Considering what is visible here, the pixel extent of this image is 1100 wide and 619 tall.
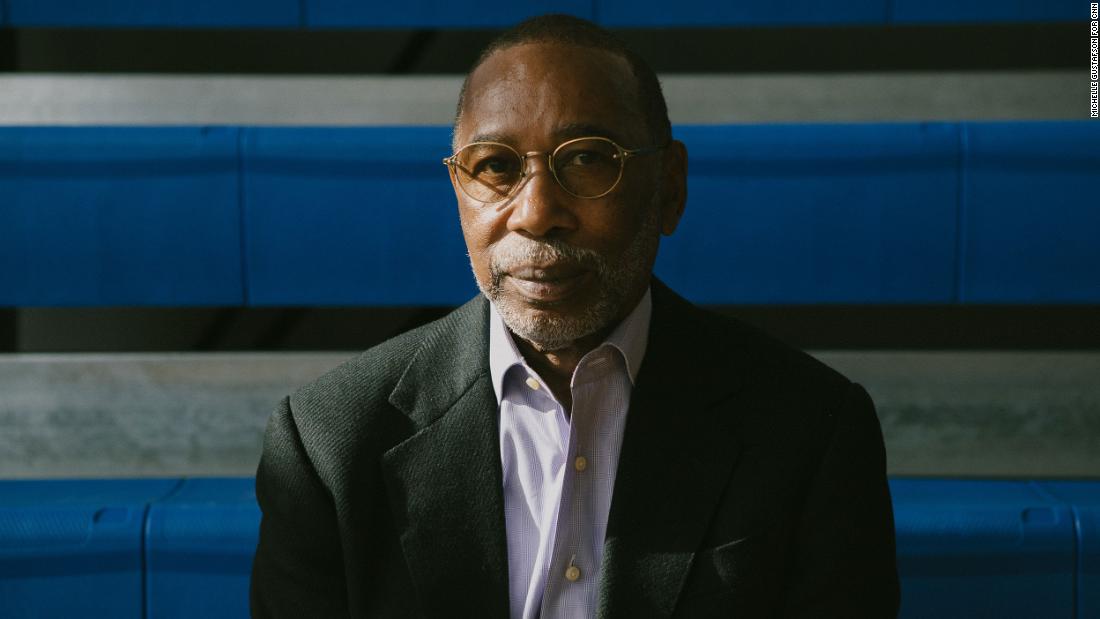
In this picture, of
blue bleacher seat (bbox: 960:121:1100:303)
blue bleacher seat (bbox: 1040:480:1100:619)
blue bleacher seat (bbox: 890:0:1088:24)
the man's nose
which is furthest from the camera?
blue bleacher seat (bbox: 890:0:1088:24)

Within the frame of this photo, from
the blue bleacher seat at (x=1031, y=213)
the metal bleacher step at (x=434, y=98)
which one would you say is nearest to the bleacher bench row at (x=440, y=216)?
the blue bleacher seat at (x=1031, y=213)

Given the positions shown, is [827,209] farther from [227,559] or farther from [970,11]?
[227,559]

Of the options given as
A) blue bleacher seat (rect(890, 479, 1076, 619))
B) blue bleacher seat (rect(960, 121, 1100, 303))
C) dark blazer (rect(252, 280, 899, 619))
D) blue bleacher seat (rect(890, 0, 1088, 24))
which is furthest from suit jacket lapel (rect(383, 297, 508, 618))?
blue bleacher seat (rect(890, 0, 1088, 24))

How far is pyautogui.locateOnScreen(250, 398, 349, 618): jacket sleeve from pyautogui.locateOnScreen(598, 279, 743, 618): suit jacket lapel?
0.18m

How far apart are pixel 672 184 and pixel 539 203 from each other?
0.39 ft

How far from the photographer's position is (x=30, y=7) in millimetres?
1433

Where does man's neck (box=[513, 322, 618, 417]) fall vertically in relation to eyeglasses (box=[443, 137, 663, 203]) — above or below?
below

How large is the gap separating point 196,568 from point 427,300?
405 mm

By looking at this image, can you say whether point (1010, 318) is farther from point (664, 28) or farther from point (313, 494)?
point (313, 494)

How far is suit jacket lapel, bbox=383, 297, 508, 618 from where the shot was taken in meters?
0.70

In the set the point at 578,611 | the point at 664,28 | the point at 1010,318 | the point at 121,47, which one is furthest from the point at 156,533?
the point at 1010,318

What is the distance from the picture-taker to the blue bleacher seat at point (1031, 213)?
1297 millimetres

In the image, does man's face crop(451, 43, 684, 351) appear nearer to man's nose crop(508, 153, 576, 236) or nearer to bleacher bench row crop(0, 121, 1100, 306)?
man's nose crop(508, 153, 576, 236)

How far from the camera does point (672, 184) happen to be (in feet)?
2.45
